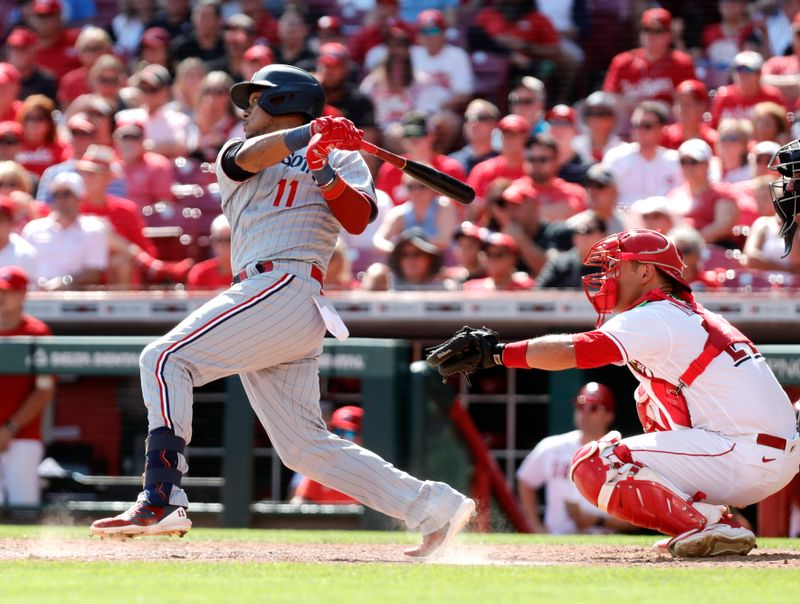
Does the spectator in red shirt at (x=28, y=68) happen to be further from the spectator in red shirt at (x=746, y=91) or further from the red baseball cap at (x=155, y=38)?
the spectator in red shirt at (x=746, y=91)

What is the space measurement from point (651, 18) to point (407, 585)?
7.76m

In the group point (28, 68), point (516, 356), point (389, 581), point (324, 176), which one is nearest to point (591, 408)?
point (516, 356)

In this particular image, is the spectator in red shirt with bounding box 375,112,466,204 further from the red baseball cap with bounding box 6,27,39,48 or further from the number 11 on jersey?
the number 11 on jersey

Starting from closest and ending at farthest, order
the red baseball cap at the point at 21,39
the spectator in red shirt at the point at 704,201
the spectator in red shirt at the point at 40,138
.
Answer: the spectator in red shirt at the point at 704,201, the spectator in red shirt at the point at 40,138, the red baseball cap at the point at 21,39

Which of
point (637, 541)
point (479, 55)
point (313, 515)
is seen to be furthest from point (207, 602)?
point (479, 55)

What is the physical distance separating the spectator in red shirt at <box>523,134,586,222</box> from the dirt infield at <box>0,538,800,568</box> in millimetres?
4073

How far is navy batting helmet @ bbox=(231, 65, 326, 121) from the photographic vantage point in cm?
497

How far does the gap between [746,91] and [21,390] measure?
17.7 ft

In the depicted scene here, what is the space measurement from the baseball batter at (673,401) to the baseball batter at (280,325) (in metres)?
0.49

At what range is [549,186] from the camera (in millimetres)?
9672

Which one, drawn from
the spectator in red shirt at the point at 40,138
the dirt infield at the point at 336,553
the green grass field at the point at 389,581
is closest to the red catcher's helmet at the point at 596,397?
the dirt infield at the point at 336,553

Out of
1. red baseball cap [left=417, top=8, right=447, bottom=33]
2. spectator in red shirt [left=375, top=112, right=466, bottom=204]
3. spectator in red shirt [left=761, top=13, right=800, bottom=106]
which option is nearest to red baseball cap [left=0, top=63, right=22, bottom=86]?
red baseball cap [left=417, top=8, right=447, bottom=33]

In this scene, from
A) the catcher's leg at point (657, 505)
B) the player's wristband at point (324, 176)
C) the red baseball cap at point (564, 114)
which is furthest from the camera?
the red baseball cap at point (564, 114)

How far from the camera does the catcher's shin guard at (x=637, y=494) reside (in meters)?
4.76
